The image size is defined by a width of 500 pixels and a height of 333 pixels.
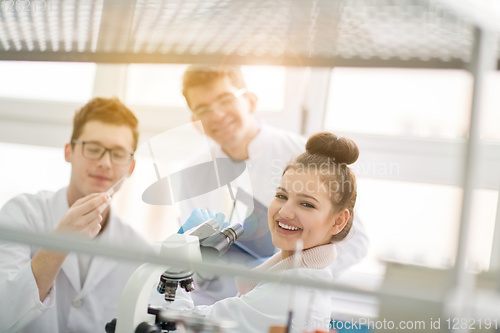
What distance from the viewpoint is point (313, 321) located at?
91 centimetres

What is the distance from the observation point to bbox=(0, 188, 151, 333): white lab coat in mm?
1039

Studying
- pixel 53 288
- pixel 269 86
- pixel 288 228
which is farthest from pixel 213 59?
pixel 269 86

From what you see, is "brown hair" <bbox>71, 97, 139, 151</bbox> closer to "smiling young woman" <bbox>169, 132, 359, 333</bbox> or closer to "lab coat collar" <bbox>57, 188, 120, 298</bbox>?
"lab coat collar" <bbox>57, 188, 120, 298</bbox>

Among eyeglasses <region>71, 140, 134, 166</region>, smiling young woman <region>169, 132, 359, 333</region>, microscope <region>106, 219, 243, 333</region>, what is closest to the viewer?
microscope <region>106, 219, 243, 333</region>

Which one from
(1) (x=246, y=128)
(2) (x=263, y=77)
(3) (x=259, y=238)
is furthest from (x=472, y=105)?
(2) (x=263, y=77)

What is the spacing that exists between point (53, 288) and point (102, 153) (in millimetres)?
475

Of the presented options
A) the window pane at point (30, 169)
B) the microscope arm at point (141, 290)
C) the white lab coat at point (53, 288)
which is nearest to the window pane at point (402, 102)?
the white lab coat at point (53, 288)

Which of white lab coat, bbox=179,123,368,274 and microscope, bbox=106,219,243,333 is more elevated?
white lab coat, bbox=179,123,368,274

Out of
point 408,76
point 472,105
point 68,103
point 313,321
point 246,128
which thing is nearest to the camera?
point 472,105

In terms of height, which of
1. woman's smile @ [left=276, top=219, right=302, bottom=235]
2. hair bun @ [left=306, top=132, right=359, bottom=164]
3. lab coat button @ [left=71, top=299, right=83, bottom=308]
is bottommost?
lab coat button @ [left=71, top=299, right=83, bottom=308]

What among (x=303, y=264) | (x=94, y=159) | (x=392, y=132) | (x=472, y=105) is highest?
(x=392, y=132)

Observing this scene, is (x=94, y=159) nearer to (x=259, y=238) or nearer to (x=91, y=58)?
(x=91, y=58)

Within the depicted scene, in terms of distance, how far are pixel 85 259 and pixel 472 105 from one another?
3.98 feet

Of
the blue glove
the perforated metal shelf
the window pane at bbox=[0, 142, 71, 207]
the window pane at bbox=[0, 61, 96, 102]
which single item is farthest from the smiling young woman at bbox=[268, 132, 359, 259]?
the window pane at bbox=[0, 61, 96, 102]
